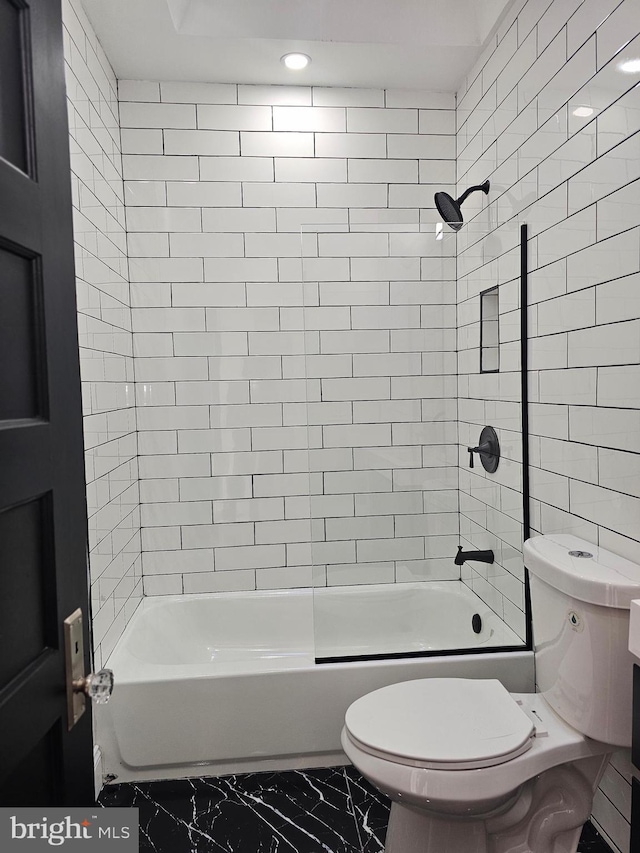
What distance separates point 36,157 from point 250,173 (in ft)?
6.89

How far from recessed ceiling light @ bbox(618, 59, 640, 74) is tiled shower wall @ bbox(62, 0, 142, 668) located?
1641mm

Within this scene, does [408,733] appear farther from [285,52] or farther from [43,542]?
[285,52]

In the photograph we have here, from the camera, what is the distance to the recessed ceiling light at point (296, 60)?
249 cm

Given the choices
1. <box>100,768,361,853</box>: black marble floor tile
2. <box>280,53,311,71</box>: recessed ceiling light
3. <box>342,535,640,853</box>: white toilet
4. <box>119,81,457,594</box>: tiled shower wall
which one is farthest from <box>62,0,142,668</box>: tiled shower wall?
<box>342,535,640,853</box>: white toilet

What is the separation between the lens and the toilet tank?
1490mm

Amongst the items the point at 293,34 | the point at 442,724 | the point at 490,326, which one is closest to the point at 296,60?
the point at 293,34

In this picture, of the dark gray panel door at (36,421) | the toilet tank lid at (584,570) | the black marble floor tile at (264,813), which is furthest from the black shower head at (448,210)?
the black marble floor tile at (264,813)

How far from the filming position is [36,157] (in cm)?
85

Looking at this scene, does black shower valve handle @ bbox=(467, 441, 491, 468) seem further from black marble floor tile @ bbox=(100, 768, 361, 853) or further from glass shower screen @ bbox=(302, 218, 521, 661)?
black marble floor tile @ bbox=(100, 768, 361, 853)

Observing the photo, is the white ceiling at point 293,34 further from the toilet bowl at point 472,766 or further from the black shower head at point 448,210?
the toilet bowl at point 472,766

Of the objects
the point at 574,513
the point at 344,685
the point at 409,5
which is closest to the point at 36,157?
the point at 574,513

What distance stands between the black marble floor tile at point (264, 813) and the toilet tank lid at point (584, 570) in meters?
0.87

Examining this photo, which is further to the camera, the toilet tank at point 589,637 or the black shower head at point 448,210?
the black shower head at point 448,210

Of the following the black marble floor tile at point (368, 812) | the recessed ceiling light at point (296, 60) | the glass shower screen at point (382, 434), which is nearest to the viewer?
the black marble floor tile at point (368, 812)
